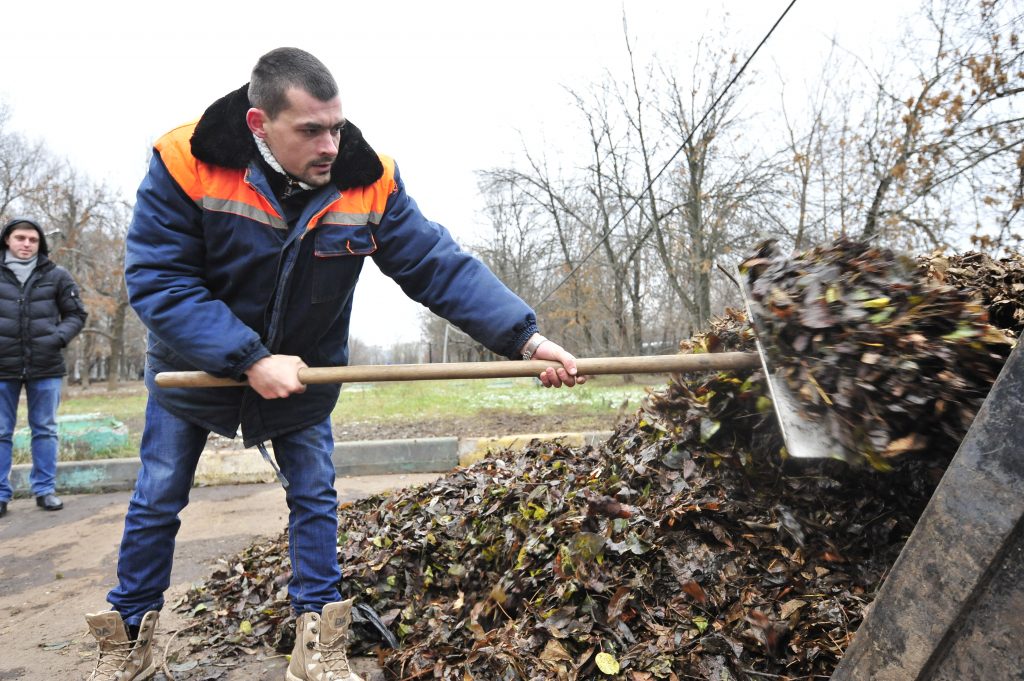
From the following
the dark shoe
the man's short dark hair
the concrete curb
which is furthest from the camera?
the concrete curb

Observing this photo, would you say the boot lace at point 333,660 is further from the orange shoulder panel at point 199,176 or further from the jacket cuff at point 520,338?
the orange shoulder panel at point 199,176

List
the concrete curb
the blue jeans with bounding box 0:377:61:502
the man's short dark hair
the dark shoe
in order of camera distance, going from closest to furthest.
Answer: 1. the man's short dark hair
2. the blue jeans with bounding box 0:377:61:502
3. the dark shoe
4. the concrete curb

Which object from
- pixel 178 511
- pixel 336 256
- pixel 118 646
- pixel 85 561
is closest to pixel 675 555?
pixel 336 256

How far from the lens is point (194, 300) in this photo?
7.15 feet

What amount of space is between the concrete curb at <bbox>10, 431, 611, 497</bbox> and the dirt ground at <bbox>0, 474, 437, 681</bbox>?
0.56ft

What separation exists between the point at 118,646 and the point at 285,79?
2.10 metres

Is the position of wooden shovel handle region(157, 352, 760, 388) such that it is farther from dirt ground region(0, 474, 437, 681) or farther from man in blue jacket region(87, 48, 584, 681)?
dirt ground region(0, 474, 437, 681)

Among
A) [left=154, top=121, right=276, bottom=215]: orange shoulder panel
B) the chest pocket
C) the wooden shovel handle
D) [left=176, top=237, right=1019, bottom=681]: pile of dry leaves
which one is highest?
[left=154, top=121, right=276, bottom=215]: orange shoulder panel

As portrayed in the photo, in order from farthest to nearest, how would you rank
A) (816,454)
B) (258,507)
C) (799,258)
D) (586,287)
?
1. (586,287)
2. (258,507)
3. (799,258)
4. (816,454)

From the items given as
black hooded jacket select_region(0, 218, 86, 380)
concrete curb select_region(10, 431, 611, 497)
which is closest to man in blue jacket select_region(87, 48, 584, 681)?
concrete curb select_region(10, 431, 611, 497)

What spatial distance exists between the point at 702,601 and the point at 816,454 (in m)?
0.66

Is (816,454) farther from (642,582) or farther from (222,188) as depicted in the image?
(222,188)

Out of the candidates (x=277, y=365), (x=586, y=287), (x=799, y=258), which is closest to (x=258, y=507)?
(x=277, y=365)

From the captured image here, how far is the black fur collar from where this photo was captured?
222 cm
